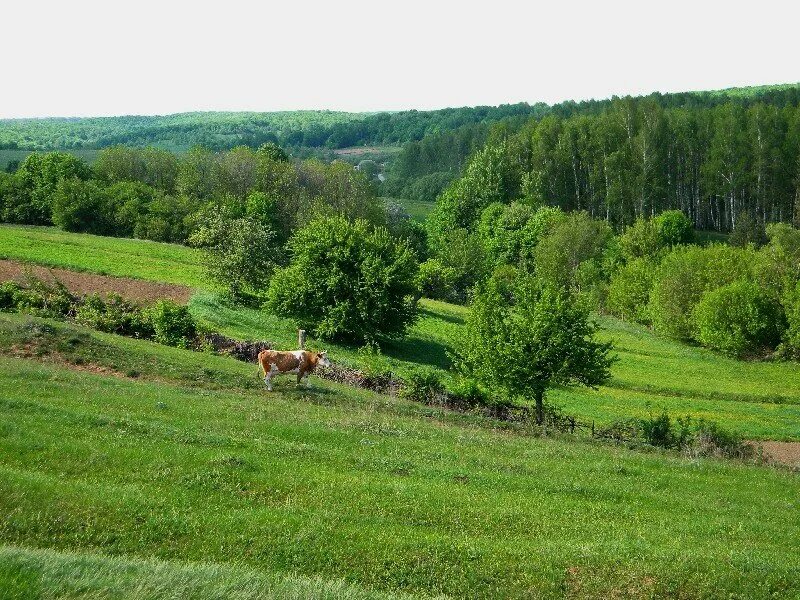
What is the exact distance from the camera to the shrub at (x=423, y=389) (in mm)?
36938

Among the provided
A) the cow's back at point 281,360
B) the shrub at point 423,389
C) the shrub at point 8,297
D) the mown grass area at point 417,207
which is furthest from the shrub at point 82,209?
the mown grass area at point 417,207

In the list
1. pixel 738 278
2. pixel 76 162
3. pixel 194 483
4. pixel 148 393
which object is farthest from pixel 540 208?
pixel 194 483

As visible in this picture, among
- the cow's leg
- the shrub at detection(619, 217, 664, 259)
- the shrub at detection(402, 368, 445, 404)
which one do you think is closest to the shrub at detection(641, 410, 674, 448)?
the shrub at detection(402, 368, 445, 404)

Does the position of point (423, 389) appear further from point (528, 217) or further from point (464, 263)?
point (528, 217)

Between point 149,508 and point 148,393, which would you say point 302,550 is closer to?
point 149,508

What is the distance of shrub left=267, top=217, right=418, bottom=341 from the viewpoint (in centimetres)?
5516

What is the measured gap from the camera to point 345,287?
184ft

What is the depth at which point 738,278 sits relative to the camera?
80.1 m

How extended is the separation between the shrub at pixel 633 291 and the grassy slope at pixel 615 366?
20.5ft

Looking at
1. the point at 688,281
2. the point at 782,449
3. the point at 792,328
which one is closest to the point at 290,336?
the point at 782,449

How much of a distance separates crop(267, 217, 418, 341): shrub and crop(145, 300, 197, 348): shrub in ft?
45.7

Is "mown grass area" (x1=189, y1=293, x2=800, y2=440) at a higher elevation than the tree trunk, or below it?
below

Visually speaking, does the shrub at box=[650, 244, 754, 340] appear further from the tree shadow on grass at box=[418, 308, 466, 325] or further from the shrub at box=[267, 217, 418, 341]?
the shrub at box=[267, 217, 418, 341]

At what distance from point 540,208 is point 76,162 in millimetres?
Result: 67947
